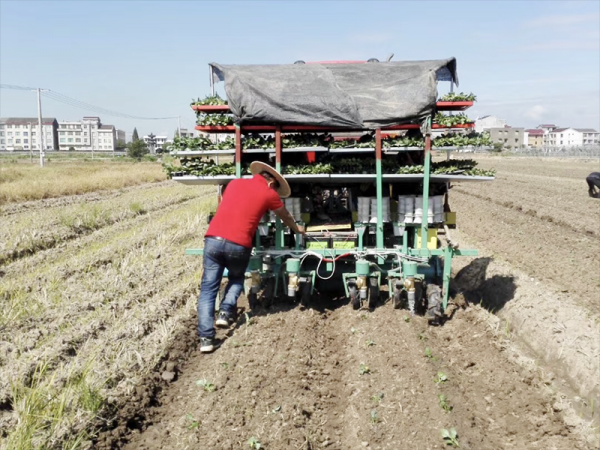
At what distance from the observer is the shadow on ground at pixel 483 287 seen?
9672 millimetres

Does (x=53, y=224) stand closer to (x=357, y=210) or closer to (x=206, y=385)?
(x=357, y=210)

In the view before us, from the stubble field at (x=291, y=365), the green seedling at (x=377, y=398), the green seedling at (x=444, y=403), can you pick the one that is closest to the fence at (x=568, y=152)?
the stubble field at (x=291, y=365)

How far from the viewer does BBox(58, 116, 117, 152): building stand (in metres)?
167

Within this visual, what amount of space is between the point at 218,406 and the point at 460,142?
4721 millimetres

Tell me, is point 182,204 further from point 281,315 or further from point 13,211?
point 281,315

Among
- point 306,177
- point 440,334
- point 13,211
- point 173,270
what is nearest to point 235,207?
point 306,177

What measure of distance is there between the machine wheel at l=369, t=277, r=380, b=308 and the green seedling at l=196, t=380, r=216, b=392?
3173 millimetres

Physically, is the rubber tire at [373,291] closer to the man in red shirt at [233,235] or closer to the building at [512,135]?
the man in red shirt at [233,235]

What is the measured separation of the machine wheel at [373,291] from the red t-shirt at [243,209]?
1908 mm

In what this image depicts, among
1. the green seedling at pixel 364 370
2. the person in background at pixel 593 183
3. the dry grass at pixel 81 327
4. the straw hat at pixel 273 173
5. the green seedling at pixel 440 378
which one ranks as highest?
the straw hat at pixel 273 173

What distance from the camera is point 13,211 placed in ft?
63.5

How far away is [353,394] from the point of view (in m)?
5.97

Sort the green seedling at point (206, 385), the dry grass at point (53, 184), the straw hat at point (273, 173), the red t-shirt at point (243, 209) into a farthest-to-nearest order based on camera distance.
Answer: the dry grass at point (53, 184), the straw hat at point (273, 173), the red t-shirt at point (243, 209), the green seedling at point (206, 385)

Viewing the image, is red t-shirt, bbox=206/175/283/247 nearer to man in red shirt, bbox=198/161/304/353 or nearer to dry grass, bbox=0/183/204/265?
man in red shirt, bbox=198/161/304/353
